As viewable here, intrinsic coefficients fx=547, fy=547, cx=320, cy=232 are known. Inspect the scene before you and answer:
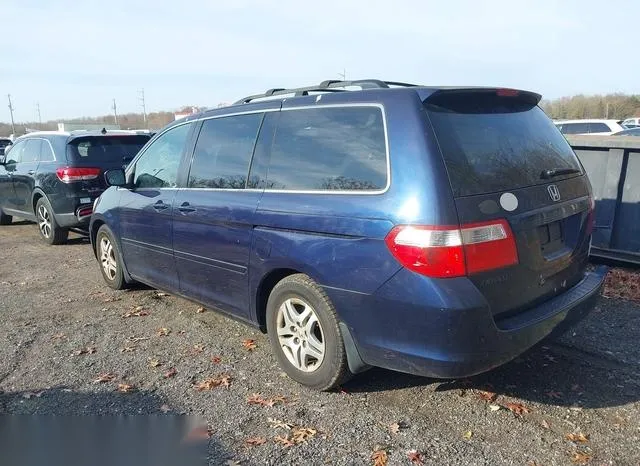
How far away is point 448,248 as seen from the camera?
2805 mm

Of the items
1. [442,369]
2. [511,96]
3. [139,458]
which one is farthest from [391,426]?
[511,96]

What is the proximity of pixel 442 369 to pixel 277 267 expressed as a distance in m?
1.27

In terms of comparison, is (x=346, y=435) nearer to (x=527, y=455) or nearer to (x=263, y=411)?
(x=263, y=411)

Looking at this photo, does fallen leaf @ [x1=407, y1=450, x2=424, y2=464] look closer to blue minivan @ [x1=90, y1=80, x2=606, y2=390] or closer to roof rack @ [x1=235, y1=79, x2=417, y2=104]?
blue minivan @ [x1=90, y1=80, x2=606, y2=390]

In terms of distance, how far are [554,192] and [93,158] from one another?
722 centimetres

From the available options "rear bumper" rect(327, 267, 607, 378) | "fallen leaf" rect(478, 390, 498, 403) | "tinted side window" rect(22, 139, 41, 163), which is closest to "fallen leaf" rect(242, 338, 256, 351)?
"rear bumper" rect(327, 267, 607, 378)

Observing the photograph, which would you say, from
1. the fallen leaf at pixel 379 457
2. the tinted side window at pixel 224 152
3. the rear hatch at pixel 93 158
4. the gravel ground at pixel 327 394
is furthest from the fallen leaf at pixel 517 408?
the rear hatch at pixel 93 158

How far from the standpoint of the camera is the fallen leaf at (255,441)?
308cm

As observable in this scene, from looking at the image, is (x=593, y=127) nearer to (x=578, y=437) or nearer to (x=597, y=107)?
(x=578, y=437)

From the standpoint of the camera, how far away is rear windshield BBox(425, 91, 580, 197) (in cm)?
299

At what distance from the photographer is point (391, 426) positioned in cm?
320

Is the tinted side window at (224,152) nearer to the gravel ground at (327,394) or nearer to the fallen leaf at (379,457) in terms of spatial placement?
the gravel ground at (327,394)

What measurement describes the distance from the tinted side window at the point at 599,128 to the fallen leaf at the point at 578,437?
1451cm

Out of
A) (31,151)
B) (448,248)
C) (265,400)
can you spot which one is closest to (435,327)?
(448,248)
